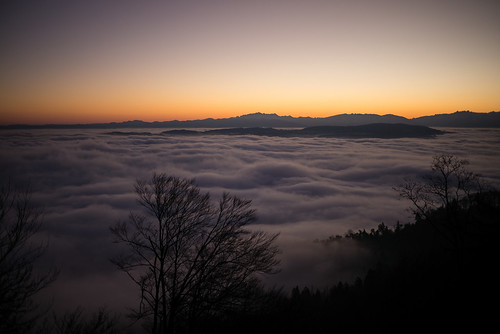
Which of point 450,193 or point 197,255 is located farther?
point 450,193

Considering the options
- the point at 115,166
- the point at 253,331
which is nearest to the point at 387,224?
the point at 253,331

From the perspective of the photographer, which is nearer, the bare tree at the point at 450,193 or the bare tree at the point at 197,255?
the bare tree at the point at 197,255

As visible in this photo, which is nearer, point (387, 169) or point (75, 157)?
point (387, 169)

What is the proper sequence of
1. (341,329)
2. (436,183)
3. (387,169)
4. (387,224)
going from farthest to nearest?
(387,169)
(387,224)
(341,329)
(436,183)

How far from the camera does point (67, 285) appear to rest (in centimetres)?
6362

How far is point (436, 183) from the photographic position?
1523 centimetres

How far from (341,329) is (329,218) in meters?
78.8

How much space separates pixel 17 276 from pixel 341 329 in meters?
32.7

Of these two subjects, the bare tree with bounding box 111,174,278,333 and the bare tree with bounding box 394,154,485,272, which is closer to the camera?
the bare tree with bounding box 111,174,278,333

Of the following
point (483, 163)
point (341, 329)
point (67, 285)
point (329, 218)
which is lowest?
point (67, 285)

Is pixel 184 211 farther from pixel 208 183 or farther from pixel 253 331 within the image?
pixel 208 183

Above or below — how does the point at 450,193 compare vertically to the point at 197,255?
above

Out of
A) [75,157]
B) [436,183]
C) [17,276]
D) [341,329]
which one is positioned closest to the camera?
[17,276]

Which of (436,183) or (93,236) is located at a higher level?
(436,183)
